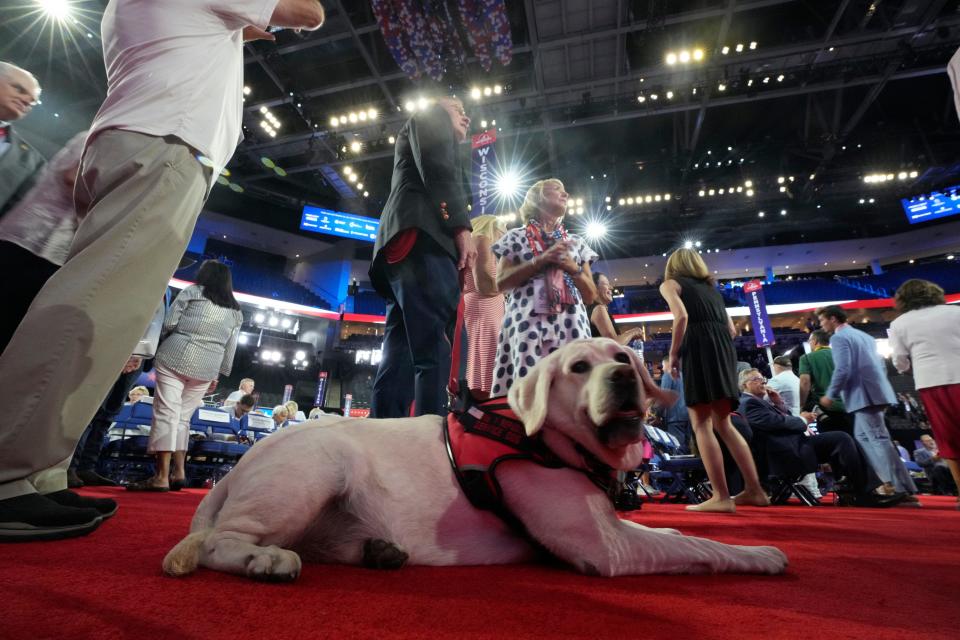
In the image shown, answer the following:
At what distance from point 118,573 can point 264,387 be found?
23.6 meters

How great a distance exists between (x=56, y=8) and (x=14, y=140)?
44.9 ft

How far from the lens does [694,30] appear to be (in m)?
10.6

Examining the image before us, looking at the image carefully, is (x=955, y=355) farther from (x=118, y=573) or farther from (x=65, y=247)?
(x=65, y=247)

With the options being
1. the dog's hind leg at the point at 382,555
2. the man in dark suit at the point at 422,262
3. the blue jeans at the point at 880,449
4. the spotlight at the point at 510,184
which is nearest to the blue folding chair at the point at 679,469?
the blue jeans at the point at 880,449

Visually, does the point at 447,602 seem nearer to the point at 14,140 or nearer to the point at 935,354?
the point at 14,140

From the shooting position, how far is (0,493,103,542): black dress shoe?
3.84 ft

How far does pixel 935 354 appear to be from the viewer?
3.59 meters

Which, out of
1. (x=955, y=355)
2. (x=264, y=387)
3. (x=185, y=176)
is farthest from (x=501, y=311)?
(x=264, y=387)

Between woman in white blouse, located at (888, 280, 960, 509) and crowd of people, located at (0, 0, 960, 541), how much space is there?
13 millimetres

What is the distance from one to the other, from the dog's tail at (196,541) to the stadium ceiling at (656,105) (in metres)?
10.1

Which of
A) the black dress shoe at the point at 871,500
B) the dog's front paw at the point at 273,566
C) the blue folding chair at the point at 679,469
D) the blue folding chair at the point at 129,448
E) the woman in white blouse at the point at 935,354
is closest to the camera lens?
the dog's front paw at the point at 273,566

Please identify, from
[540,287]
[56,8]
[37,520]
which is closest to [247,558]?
[37,520]

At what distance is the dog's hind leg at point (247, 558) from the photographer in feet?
3.12

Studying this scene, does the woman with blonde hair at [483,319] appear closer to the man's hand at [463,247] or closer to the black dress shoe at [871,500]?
the man's hand at [463,247]
